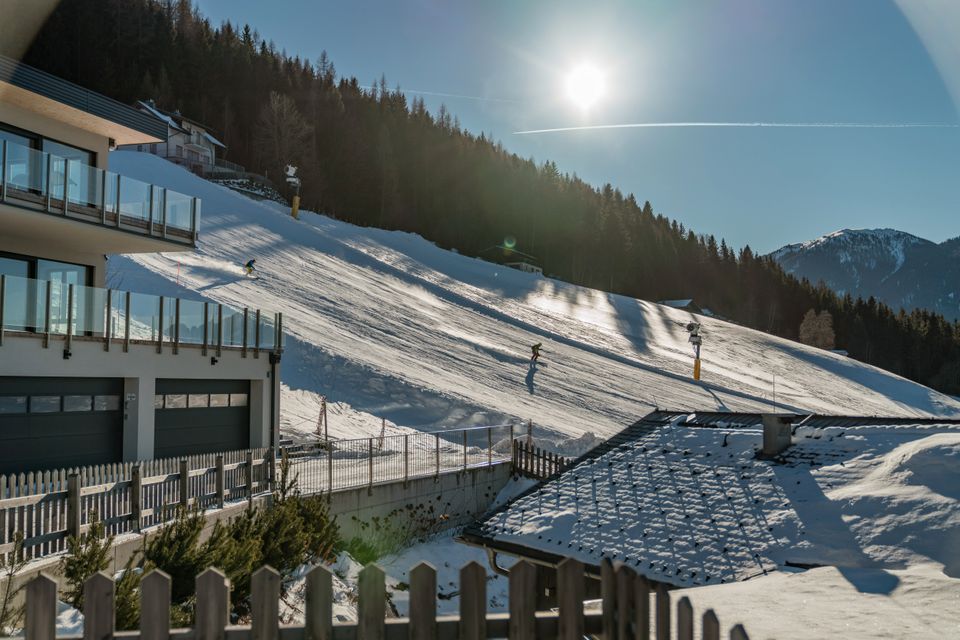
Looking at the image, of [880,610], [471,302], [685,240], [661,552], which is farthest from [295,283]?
[685,240]

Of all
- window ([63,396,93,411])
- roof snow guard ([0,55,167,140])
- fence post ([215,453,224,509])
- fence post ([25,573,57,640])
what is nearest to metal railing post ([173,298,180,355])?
window ([63,396,93,411])

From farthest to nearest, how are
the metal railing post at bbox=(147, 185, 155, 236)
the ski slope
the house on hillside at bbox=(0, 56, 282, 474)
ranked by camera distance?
1. the ski slope
2. the metal railing post at bbox=(147, 185, 155, 236)
3. the house on hillside at bbox=(0, 56, 282, 474)

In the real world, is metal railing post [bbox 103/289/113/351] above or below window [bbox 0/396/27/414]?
above

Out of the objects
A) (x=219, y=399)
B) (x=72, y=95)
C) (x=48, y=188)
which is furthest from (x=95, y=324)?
(x=72, y=95)

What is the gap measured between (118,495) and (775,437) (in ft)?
33.8

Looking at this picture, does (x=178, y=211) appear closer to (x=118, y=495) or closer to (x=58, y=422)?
(x=58, y=422)

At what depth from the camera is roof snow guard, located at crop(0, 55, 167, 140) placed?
1752 centimetres

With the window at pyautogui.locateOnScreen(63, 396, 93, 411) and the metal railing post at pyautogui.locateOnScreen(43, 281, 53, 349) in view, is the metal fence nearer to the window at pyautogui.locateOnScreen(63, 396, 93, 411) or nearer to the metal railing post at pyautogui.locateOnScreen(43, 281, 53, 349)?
the window at pyautogui.locateOnScreen(63, 396, 93, 411)

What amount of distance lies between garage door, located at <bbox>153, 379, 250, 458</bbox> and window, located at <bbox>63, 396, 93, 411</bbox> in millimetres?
1837

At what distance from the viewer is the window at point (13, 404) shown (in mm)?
16219

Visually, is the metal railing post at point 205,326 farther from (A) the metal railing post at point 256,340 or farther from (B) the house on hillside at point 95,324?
(A) the metal railing post at point 256,340

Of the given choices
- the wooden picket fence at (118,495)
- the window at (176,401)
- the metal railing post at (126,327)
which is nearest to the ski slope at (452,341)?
the window at (176,401)

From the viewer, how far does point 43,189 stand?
58.3 ft

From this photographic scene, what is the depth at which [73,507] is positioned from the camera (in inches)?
439
